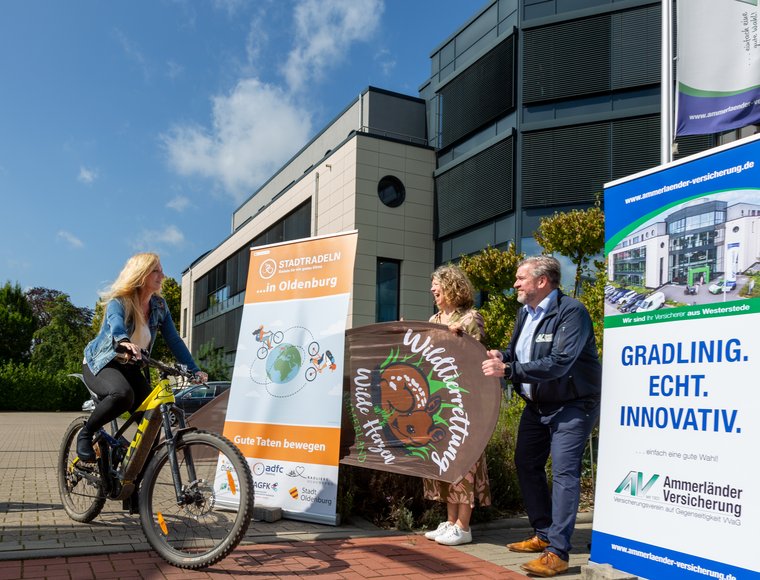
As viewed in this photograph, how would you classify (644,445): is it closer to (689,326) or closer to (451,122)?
(689,326)

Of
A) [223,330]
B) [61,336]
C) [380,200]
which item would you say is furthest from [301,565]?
[61,336]

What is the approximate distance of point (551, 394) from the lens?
4.32 metres

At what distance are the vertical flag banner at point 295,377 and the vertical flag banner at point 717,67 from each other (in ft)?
12.0

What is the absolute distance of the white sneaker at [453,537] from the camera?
4.79 m

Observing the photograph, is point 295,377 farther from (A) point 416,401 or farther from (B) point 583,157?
(B) point 583,157

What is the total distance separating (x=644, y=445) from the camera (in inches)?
144

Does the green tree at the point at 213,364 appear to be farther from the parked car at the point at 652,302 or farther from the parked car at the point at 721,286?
the parked car at the point at 721,286

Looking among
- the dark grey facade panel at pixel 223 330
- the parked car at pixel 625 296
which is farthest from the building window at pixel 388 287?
the parked car at pixel 625 296

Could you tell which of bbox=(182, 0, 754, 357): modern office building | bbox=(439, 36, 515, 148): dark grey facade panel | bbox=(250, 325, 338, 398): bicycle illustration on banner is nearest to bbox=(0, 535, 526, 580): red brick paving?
→ bbox=(250, 325, 338, 398): bicycle illustration on banner

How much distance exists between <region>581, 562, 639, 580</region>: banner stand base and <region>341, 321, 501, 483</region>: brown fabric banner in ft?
3.54

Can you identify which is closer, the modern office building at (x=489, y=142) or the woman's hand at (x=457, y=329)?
the woman's hand at (x=457, y=329)

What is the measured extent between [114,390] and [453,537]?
99.4 inches

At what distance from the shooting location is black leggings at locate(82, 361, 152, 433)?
445 centimetres

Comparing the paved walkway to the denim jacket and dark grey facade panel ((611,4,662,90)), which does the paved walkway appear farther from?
dark grey facade panel ((611,4,662,90))
